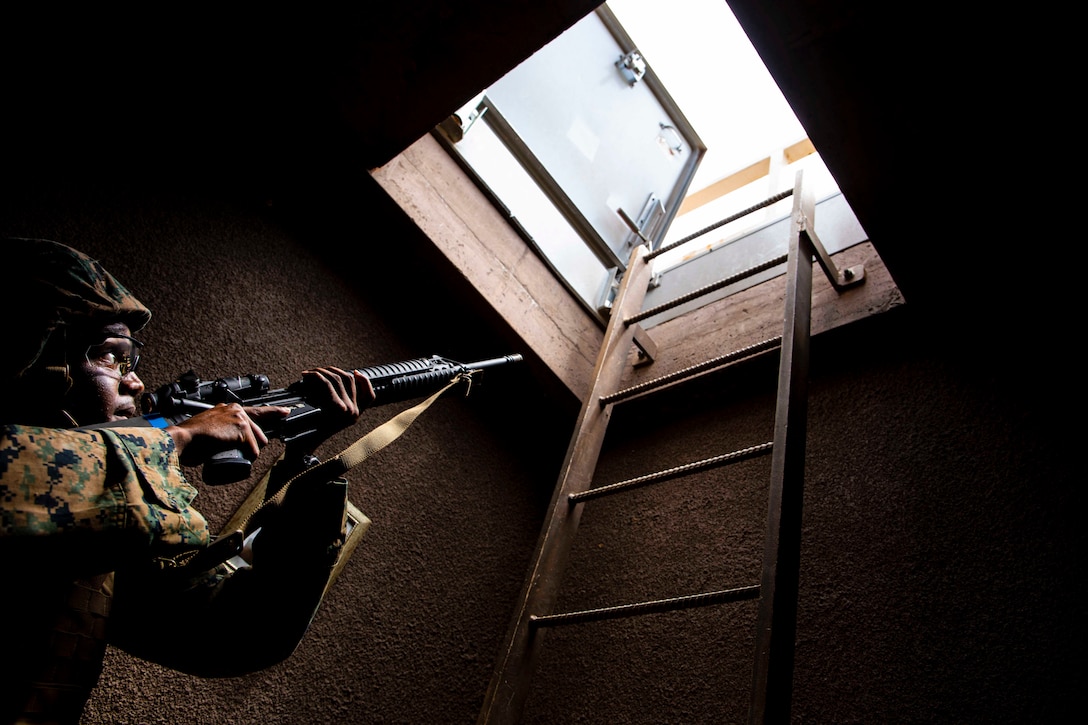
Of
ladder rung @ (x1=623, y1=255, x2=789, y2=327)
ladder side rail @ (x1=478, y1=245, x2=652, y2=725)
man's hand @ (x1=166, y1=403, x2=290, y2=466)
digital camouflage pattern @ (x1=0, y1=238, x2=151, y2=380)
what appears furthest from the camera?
ladder rung @ (x1=623, y1=255, x2=789, y2=327)

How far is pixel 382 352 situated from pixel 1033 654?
199 centimetres

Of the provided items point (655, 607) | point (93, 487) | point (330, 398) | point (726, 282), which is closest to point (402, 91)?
point (330, 398)

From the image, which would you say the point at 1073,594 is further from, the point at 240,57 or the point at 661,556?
the point at 240,57

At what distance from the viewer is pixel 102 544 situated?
2.88 ft

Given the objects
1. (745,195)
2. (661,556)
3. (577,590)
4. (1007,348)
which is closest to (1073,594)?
(1007,348)

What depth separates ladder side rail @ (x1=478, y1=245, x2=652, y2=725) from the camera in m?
1.43

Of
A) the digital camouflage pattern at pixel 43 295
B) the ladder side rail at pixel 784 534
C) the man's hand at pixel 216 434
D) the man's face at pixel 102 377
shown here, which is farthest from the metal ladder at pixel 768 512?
the digital camouflage pattern at pixel 43 295

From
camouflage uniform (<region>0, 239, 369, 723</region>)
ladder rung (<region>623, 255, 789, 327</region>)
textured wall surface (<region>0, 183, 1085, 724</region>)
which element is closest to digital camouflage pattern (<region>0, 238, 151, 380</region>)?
camouflage uniform (<region>0, 239, 369, 723</region>)

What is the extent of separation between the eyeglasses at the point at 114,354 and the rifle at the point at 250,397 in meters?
0.07

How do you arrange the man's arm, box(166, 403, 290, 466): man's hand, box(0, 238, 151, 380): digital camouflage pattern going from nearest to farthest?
1. the man's arm
2. box(0, 238, 151, 380): digital camouflage pattern
3. box(166, 403, 290, 466): man's hand

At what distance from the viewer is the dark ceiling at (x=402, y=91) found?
57.1 inches

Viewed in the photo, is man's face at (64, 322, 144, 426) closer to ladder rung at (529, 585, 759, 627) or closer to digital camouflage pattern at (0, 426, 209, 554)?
digital camouflage pattern at (0, 426, 209, 554)

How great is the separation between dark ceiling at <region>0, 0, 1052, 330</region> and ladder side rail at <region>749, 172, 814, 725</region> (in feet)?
1.28

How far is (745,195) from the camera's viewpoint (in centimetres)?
415
